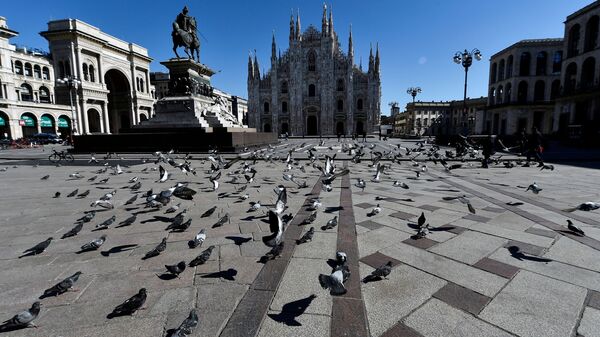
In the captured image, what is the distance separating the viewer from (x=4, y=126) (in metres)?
43.6

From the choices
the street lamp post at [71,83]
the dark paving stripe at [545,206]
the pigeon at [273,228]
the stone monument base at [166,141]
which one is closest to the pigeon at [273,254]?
the pigeon at [273,228]

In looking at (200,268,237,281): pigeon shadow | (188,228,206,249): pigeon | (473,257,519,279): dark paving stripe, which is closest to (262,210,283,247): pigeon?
(200,268,237,281): pigeon shadow

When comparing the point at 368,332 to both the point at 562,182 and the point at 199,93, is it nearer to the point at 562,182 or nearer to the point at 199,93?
the point at 562,182

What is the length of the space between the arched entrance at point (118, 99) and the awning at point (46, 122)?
1077cm

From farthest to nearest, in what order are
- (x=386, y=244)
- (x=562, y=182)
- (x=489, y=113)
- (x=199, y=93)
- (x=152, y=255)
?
(x=489, y=113)
(x=199, y=93)
(x=562, y=182)
(x=386, y=244)
(x=152, y=255)

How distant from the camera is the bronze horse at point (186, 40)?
67.3 feet

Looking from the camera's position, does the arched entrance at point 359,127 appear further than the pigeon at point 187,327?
Yes

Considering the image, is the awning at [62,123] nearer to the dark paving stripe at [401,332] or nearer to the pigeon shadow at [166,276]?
the pigeon shadow at [166,276]

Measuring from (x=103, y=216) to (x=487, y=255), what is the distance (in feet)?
21.8

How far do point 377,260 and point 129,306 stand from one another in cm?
278

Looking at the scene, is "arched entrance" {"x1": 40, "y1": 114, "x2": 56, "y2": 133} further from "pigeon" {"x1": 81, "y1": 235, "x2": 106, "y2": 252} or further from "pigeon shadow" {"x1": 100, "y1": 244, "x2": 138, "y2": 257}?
"pigeon shadow" {"x1": 100, "y1": 244, "x2": 138, "y2": 257}

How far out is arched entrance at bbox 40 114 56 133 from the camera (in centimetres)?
4772

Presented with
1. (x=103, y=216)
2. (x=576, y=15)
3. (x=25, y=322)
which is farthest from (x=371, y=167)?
(x=576, y=15)

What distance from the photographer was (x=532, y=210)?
5871 mm
